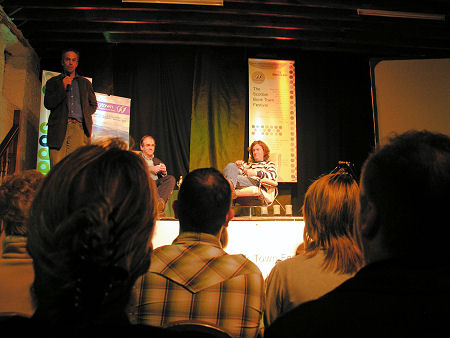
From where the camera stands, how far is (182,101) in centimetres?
619

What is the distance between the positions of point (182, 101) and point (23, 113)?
2516 millimetres

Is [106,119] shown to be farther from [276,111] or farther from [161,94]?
[276,111]

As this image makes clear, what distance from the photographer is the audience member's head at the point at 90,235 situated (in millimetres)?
530

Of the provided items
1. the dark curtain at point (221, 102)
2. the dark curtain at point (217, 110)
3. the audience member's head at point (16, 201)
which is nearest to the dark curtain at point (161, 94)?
the dark curtain at point (221, 102)

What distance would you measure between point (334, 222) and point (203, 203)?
0.55 metres

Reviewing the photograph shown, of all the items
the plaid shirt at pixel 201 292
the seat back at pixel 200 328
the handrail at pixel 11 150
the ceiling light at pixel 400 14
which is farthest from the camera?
the ceiling light at pixel 400 14

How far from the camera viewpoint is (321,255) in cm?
143

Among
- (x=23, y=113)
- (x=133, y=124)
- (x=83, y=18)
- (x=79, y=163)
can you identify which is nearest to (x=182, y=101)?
(x=133, y=124)

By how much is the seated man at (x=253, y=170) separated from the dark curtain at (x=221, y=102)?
3.00ft

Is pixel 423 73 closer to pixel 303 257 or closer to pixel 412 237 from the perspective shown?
pixel 303 257

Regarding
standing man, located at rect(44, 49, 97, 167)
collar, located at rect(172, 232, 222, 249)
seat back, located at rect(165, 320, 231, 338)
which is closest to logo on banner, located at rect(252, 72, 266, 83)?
standing man, located at rect(44, 49, 97, 167)

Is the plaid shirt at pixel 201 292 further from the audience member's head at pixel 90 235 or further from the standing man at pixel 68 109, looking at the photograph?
the standing man at pixel 68 109

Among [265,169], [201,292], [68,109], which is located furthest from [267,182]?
[201,292]

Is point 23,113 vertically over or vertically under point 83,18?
under
